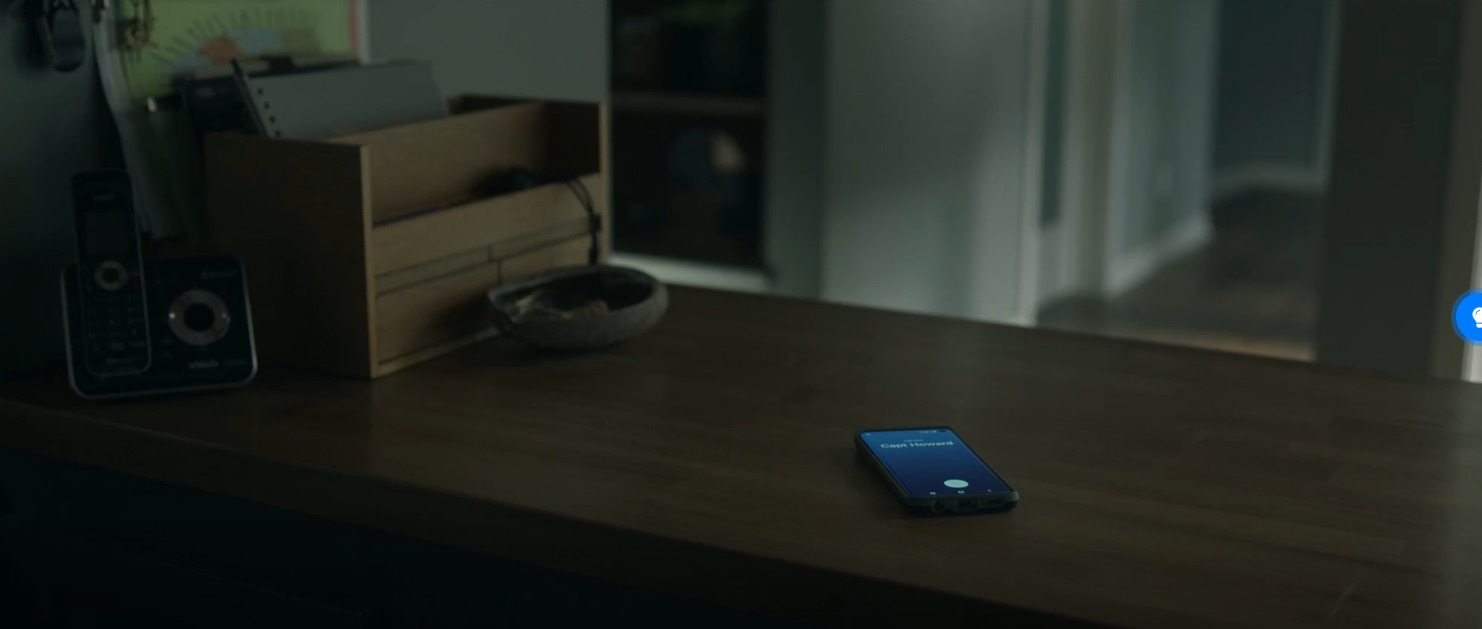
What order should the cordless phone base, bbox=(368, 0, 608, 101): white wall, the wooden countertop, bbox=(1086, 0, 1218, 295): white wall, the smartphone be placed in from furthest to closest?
bbox=(1086, 0, 1218, 295): white wall
bbox=(368, 0, 608, 101): white wall
the cordless phone base
the smartphone
the wooden countertop

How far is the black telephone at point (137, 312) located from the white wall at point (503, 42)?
43 cm

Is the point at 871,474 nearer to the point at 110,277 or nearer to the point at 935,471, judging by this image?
the point at 935,471

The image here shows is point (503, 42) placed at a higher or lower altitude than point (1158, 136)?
higher

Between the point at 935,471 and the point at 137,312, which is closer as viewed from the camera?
the point at 935,471

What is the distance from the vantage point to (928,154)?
331cm

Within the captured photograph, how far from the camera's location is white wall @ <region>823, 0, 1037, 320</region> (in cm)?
301

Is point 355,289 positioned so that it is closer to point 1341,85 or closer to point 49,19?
point 49,19

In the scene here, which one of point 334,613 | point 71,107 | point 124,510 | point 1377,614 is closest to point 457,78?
point 71,107

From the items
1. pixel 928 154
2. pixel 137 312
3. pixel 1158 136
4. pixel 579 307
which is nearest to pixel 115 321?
pixel 137 312

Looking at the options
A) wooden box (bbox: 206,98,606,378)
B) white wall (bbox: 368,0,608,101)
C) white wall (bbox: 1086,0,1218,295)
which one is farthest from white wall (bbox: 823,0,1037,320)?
wooden box (bbox: 206,98,606,378)

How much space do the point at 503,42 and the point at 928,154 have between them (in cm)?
162

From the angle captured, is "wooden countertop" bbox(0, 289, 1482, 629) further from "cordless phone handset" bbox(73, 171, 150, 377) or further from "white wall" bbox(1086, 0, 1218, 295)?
"white wall" bbox(1086, 0, 1218, 295)

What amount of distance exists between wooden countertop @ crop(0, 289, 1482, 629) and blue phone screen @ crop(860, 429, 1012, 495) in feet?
0.07

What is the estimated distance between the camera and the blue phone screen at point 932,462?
1030mm
